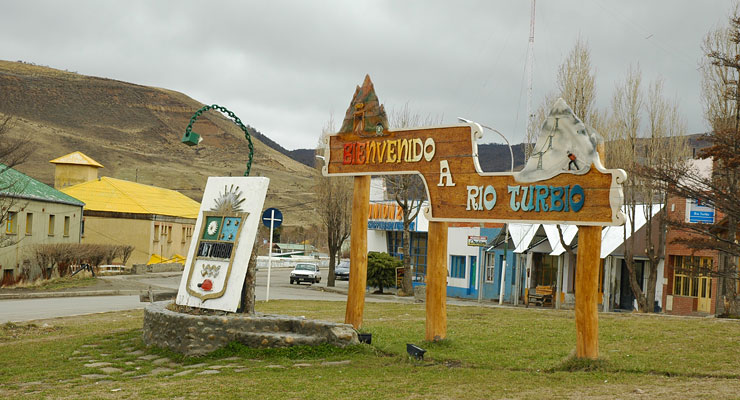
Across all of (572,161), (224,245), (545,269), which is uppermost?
(572,161)

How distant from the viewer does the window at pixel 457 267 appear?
3934 centimetres

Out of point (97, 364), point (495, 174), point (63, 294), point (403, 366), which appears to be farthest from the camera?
point (63, 294)

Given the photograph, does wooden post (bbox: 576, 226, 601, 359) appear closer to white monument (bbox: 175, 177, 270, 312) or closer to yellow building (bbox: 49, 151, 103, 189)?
white monument (bbox: 175, 177, 270, 312)

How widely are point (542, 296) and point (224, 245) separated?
21774mm

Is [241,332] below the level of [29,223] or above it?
below

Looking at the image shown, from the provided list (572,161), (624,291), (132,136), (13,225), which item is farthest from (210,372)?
(132,136)

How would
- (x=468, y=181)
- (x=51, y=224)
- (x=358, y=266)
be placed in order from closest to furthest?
(x=468, y=181) < (x=358, y=266) < (x=51, y=224)

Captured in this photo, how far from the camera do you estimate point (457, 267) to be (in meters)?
39.7

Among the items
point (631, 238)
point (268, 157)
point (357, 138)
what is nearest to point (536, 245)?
point (631, 238)

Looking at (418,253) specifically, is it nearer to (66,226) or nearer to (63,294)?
(66,226)

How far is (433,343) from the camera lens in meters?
12.1

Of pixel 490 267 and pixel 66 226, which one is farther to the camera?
pixel 66 226

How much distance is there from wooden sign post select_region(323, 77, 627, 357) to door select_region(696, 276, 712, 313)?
64.1ft

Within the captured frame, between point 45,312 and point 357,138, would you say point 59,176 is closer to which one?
point 45,312
